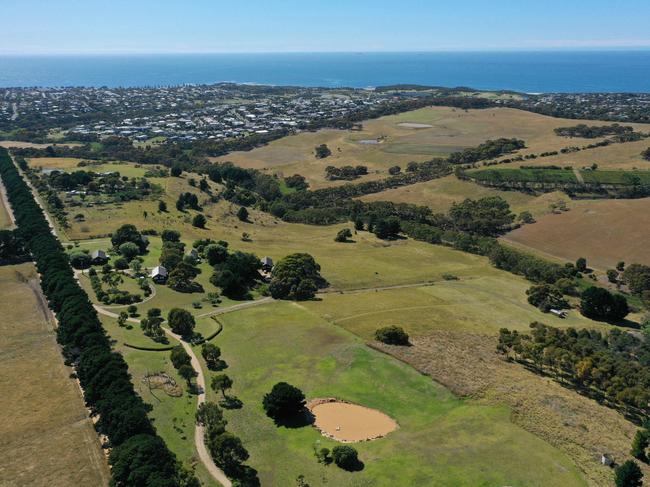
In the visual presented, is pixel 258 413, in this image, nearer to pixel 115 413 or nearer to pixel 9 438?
pixel 115 413

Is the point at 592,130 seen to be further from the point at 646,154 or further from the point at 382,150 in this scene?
the point at 382,150

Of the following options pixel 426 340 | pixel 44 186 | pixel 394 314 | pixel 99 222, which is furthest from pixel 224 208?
pixel 426 340

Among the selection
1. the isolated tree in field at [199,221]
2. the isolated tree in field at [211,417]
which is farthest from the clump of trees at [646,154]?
the isolated tree in field at [211,417]

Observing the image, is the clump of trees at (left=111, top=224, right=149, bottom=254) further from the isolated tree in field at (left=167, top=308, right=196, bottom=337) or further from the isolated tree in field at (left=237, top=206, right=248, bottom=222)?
the isolated tree in field at (left=167, top=308, right=196, bottom=337)

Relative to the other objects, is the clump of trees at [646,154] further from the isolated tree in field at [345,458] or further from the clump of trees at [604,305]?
the isolated tree in field at [345,458]

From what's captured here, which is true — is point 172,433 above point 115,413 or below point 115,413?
below
